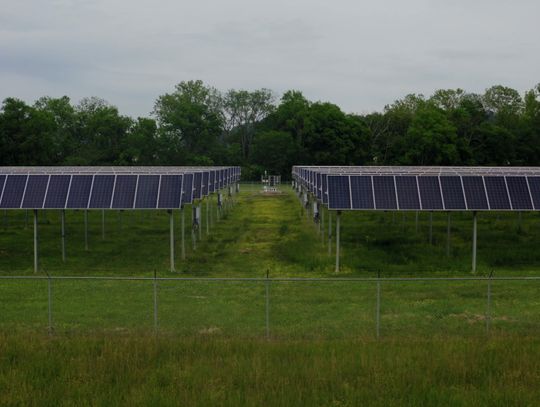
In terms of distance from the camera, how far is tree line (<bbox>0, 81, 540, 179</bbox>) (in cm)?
8650

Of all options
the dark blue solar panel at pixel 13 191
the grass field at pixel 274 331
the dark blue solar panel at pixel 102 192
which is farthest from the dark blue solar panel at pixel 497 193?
the dark blue solar panel at pixel 13 191

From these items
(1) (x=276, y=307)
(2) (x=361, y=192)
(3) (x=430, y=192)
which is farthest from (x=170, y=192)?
(3) (x=430, y=192)

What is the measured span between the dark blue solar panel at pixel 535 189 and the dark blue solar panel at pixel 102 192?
19.2 meters

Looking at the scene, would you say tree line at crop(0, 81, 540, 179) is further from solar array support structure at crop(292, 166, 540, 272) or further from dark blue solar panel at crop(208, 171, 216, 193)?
solar array support structure at crop(292, 166, 540, 272)

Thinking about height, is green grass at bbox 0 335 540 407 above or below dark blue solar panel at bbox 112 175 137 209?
below

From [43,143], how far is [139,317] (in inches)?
2654

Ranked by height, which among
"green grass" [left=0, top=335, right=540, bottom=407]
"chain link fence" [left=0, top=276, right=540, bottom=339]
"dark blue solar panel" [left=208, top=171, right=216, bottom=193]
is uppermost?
"dark blue solar panel" [left=208, top=171, right=216, bottom=193]

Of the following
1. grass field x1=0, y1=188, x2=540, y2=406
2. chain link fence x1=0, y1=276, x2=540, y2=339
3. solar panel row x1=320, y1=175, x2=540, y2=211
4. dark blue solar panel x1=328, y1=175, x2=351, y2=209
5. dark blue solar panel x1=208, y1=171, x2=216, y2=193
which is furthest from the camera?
dark blue solar panel x1=208, y1=171, x2=216, y2=193

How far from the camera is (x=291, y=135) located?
10162 cm

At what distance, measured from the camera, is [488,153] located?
89.5 metres

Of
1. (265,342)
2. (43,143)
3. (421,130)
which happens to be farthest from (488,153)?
(265,342)

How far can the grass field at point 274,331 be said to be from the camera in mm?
12656

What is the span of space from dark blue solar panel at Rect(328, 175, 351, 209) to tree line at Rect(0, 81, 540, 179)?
59933mm

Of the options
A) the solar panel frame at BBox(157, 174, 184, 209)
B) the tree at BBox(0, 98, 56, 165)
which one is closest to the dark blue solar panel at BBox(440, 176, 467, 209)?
the solar panel frame at BBox(157, 174, 184, 209)
